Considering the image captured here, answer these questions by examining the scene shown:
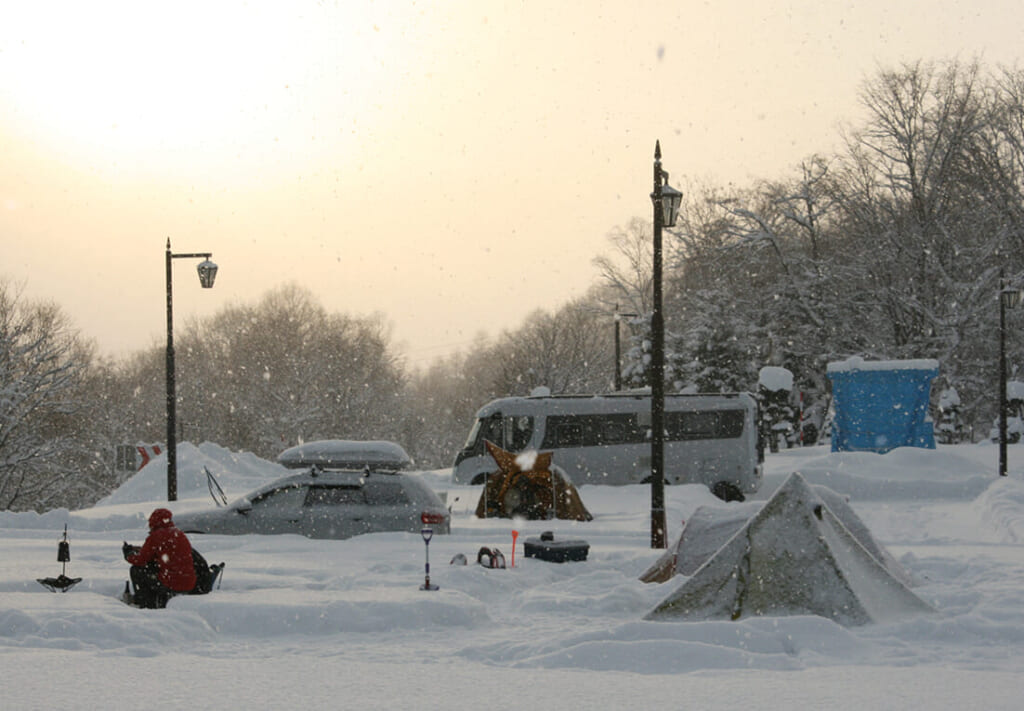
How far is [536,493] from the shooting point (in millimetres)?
21141

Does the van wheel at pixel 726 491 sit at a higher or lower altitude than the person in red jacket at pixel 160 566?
lower

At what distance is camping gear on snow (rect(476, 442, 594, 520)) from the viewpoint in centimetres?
2106

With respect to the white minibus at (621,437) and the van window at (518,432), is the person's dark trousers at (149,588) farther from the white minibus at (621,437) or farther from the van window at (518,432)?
the van window at (518,432)

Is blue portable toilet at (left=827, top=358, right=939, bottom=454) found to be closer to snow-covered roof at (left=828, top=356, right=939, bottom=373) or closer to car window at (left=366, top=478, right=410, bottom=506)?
snow-covered roof at (left=828, top=356, right=939, bottom=373)

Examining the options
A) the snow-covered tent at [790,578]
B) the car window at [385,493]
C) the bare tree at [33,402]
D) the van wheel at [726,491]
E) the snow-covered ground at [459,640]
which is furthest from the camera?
the bare tree at [33,402]

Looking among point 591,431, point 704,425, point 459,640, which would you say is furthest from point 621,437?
point 459,640

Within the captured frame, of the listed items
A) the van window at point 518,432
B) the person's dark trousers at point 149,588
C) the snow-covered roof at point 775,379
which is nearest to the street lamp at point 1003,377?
the van window at point 518,432

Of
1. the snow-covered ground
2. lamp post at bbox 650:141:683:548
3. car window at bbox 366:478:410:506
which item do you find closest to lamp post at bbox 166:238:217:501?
the snow-covered ground

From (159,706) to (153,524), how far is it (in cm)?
418

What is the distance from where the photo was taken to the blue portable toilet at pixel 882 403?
105ft

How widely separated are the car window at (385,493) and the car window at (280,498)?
953 millimetres

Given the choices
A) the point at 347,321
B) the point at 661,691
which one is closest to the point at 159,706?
the point at 661,691

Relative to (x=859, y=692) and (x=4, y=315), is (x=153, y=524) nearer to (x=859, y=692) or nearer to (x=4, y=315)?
(x=859, y=692)

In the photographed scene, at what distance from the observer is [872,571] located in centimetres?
952
